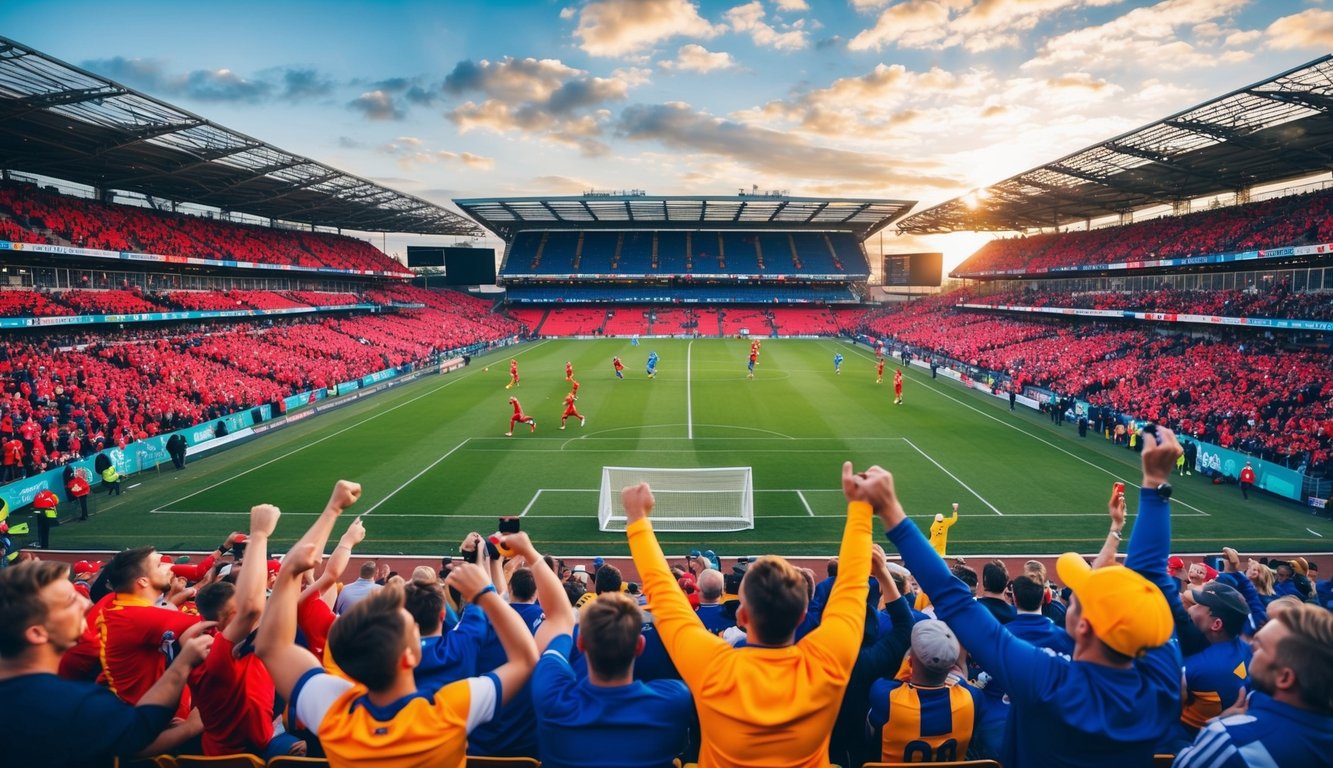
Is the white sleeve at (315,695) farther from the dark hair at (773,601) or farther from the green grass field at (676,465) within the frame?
the green grass field at (676,465)

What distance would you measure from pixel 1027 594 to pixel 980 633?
10.4ft

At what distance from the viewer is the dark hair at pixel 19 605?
9.46 feet

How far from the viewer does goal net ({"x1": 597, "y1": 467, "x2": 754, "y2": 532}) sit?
1823cm

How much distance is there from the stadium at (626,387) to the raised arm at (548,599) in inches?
20.6

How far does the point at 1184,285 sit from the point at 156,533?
53.2 meters

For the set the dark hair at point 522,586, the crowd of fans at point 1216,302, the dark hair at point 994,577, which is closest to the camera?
the dark hair at point 522,586

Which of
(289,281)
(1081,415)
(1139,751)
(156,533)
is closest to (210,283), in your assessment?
(289,281)

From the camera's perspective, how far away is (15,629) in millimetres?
2898

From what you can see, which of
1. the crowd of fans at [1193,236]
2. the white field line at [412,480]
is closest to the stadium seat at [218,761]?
the white field line at [412,480]

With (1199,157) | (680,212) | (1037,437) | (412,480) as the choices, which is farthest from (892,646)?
(680,212)

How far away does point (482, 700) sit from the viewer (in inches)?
118

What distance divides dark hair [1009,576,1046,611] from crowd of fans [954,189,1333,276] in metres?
34.9

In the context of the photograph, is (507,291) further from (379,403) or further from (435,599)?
(435,599)

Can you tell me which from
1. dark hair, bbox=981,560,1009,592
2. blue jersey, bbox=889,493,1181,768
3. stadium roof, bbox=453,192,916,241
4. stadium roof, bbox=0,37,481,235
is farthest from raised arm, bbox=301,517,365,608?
stadium roof, bbox=453,192,916,241
